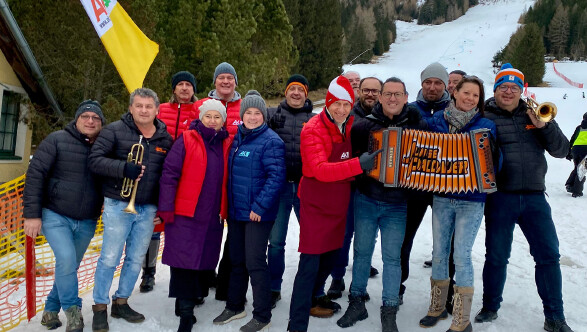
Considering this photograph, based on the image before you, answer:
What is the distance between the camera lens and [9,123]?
8.59 m

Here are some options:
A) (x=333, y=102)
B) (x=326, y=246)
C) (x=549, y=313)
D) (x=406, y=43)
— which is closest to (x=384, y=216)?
(x=326, y=246)

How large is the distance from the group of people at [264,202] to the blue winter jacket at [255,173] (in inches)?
0.4

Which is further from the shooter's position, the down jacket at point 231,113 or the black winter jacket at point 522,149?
the down jacket at point 231,113

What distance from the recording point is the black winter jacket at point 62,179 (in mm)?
3955

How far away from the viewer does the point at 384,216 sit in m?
4.19

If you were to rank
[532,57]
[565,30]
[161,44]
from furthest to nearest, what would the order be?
[565,30], [532,57], [161,44]

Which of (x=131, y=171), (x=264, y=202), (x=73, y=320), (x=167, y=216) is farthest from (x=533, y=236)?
(x=73, y=320)

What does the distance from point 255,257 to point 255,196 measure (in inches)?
25.1

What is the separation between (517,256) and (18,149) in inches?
396

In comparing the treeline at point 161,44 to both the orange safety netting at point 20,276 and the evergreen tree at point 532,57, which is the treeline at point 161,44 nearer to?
the orange safety netting at point 20,276

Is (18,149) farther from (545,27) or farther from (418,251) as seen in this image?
(545,27)

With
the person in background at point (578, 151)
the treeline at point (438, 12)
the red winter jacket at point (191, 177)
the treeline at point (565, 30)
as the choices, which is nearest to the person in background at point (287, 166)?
the red winter jacket at point (191, 177)

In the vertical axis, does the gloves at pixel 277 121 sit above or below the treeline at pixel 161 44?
below

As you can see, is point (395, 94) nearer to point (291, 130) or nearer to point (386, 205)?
point (386, 205)
